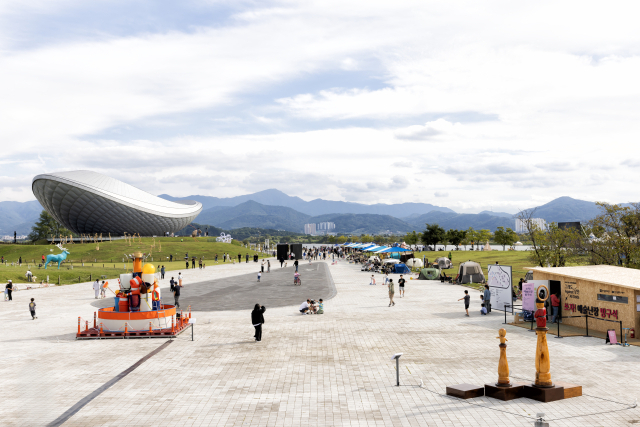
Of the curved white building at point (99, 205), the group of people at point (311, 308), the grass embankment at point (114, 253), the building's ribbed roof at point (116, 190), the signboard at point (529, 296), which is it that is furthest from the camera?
the curved white building at point (99, 205)

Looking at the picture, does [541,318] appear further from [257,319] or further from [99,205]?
[99,205]

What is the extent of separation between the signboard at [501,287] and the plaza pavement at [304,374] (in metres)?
1.53

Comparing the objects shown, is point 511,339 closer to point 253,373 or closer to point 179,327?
point 253,373

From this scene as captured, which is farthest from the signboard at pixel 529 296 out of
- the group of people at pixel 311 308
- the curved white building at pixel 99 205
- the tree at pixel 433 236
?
the curved white building at pixel 99 205

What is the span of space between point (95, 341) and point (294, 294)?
14017 mm

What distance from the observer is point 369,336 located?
1574 centimetres

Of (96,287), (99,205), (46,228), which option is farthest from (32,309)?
(46,228)

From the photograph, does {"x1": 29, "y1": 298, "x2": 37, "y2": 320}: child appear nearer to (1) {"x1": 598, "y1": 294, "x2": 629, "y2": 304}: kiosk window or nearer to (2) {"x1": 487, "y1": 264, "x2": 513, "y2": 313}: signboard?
(2) {"x1": 487, "y1": 264, "x2": 513, "y2": 313}: signboard

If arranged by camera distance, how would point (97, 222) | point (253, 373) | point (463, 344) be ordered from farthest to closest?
point (97, 222) → point (463, 344) → point (253, 373)

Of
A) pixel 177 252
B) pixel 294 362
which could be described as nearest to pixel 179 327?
pixel 294 362

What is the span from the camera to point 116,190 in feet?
349

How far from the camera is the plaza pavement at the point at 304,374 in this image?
27.9 ft

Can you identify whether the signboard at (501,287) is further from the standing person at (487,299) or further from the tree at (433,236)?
the tree at (433,236)

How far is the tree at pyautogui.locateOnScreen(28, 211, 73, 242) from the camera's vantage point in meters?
105
